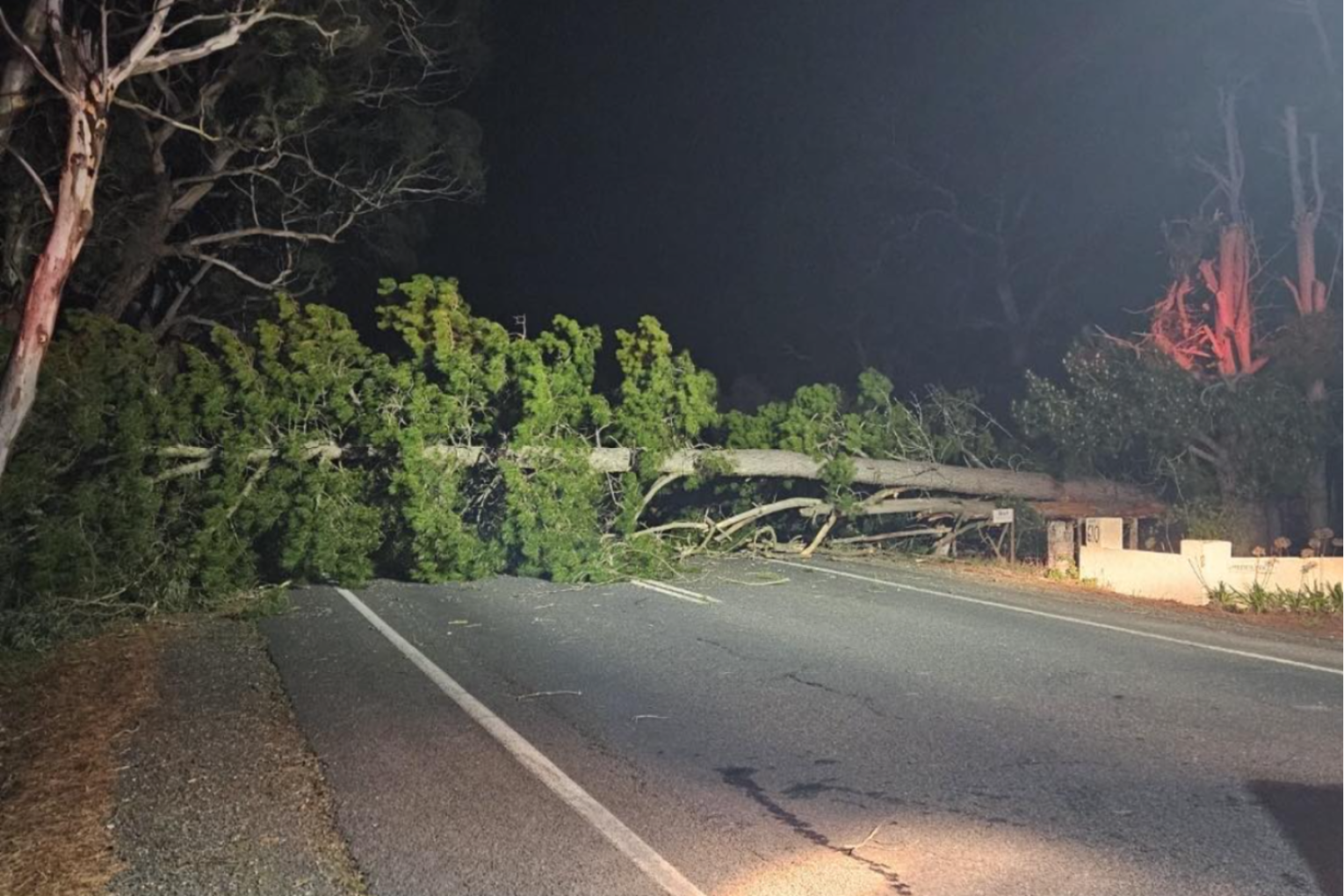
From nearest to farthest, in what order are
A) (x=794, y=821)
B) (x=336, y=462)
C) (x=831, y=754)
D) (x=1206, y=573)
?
(x=794, y=821)
(x=831, y=754)
(x=1206, y=573)
(x=336, y=462)

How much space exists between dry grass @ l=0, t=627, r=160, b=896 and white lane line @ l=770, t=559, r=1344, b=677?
332 inches

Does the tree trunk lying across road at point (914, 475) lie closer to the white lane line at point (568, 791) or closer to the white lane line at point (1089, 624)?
the white lane line at point (1089, 624)

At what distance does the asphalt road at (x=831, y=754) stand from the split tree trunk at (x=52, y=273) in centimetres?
299

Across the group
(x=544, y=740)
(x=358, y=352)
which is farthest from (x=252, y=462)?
(x=544, y=740)

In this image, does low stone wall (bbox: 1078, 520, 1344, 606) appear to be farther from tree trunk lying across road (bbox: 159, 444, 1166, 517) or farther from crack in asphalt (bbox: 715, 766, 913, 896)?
crack in asphalt (bbox: 715, 766, 913, 896)

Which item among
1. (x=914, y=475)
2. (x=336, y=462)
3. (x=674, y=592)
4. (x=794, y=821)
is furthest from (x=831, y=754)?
(x=914, y=475)

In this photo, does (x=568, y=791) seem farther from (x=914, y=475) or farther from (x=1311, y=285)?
(x=1311, y=285)

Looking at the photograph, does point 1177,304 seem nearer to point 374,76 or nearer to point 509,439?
point 509,439

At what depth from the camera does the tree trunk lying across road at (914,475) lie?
16594 millimetres

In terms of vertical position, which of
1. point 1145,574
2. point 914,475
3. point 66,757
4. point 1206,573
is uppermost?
Answer: point 914,475

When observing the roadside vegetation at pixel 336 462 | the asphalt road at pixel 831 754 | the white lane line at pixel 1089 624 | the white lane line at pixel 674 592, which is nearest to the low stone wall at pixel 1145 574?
the asphalt road at pixel 831 754

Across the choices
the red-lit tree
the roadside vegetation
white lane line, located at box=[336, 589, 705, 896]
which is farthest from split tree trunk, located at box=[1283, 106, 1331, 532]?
white lane line, located at box=[336, 589, 705, 896]

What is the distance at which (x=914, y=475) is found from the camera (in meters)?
19.2

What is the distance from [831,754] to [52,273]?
7.54 meters
